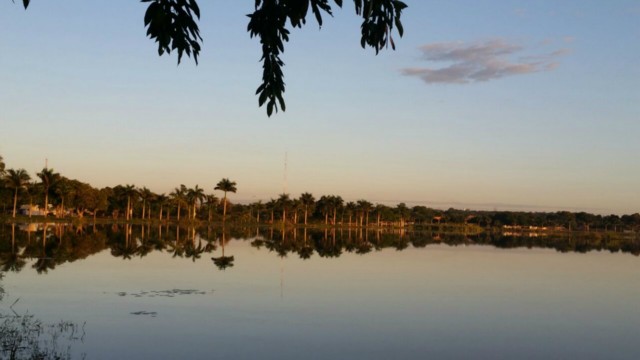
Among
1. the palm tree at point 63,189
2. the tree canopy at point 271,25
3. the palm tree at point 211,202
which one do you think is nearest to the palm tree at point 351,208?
the palm tree at point 211,202

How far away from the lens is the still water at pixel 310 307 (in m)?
15.3

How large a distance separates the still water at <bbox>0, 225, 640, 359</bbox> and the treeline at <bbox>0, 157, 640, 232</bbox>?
25053 mm

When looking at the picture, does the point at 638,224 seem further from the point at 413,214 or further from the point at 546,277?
the point at 546,277

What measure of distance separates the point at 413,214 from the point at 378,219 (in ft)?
114

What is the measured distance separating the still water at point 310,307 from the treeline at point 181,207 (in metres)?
25.1

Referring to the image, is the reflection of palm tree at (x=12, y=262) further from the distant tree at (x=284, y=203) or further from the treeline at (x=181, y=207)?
the distant tree at (x=284, y=203)

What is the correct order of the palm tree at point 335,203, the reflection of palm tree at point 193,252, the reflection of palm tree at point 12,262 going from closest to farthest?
the reflection of palm tree at point 12,262, the reflection of palm tree at point 193,252, the palm tree at point 335,203

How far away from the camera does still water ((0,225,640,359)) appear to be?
1529cm

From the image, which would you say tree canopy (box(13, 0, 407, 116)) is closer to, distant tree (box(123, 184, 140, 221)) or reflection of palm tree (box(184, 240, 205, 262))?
reflection of palm tree (box(184, 240, 205, 262))

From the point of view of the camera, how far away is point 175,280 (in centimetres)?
2634

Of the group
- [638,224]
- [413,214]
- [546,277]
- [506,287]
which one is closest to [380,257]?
[546,277]

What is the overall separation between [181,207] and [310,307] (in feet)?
349

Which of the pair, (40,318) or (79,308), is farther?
(79,308)

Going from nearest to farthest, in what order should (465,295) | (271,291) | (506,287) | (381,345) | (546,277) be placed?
(381,345) → (271,291) → (465,295) → (506,287) → (546,277)
